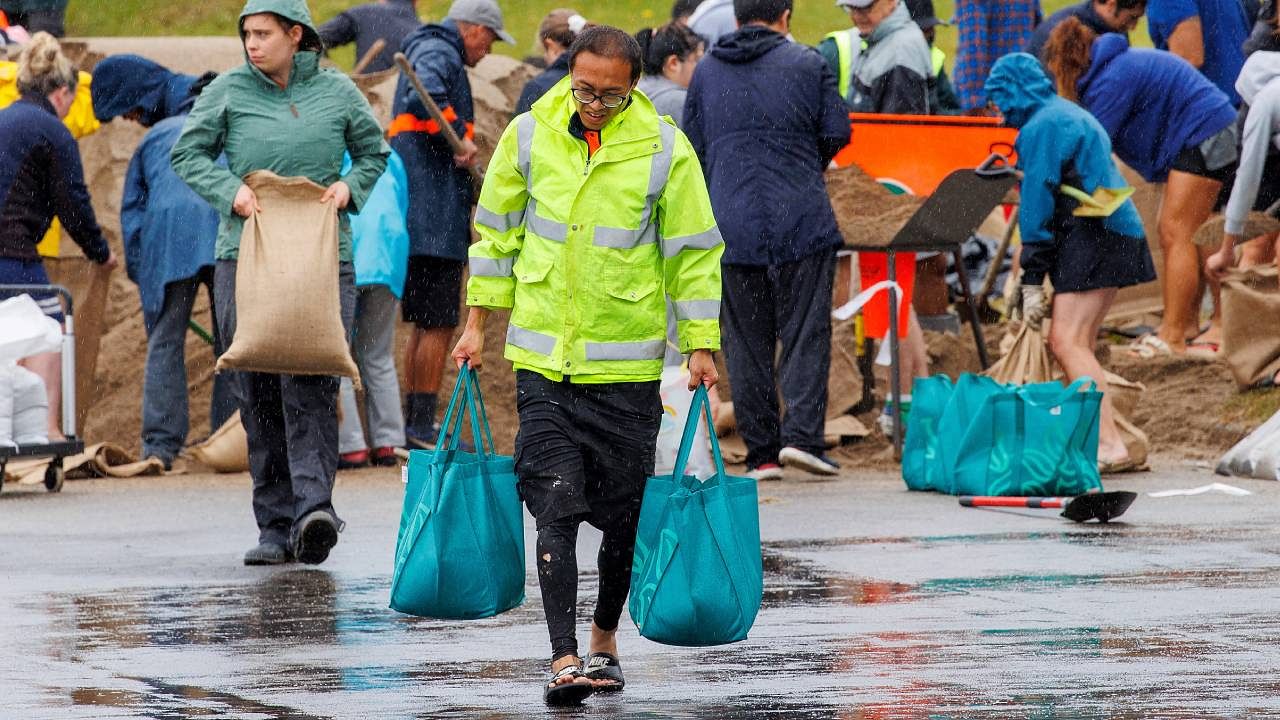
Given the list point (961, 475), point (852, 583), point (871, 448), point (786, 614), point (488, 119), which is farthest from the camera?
point (488, 119)

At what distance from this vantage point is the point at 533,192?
627cm

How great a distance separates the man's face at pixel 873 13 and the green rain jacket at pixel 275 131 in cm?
480

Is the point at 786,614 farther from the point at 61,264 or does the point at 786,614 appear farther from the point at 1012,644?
the point at 61,264

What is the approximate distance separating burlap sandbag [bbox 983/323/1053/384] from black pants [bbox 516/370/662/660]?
5.97m

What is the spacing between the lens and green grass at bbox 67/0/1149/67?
101ft

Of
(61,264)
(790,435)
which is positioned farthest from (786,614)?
(61,264)

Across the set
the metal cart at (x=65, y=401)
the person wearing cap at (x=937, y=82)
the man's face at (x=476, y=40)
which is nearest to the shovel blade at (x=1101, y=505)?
the person wearing cap at (x=937, y=82)

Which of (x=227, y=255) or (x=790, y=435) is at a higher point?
(x=227, y=255)

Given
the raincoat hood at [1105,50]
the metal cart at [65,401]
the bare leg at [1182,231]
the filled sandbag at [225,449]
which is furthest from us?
the bare leg at [1182,231]

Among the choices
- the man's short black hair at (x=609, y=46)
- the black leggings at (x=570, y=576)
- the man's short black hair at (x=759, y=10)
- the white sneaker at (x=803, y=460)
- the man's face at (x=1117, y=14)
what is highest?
the man's short black hair at (x=609, y=46)

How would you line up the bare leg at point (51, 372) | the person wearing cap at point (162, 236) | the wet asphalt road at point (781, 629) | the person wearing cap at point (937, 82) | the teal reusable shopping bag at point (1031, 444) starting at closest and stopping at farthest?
the wet asphalt road at point (781, 629) < the teal reusable shopping bag at point (1031, 444) < the bare leg at point (51, 372) < the person wearing cap at point (162, 236) < the person wearing cap at point (937, 82)

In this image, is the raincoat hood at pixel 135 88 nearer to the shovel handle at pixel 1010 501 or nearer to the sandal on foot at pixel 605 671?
the shovel handle at pixel 1010 501

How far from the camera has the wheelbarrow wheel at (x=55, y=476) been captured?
12.1 m

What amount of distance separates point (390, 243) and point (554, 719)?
7.12 meters
